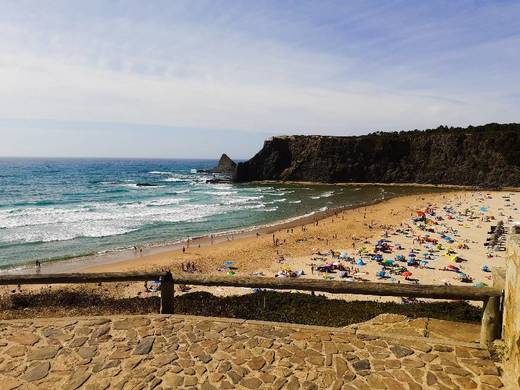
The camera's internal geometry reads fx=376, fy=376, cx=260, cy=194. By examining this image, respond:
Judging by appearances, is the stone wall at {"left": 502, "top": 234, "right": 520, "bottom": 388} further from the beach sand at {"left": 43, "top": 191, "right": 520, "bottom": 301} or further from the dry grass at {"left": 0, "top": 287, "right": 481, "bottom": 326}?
the beach sand at {"left": 43, "top": 191, "right": 520, "bottom": 301}

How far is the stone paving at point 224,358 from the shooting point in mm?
4367

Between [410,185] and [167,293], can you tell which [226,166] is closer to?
[410,185]

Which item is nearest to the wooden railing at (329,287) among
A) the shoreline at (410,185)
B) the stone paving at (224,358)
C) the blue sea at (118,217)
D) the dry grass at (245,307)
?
the stone paving at (224,358)

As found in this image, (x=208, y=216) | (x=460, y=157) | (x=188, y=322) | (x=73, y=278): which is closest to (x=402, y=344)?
(x=188, y=322)

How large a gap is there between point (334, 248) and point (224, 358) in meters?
20.9

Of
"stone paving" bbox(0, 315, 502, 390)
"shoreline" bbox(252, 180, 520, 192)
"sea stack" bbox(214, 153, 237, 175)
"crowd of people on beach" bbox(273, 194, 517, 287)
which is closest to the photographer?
"stone paving" bbox(0, 315, 502, 390)

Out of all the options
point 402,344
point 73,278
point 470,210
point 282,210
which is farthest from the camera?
point 282,210

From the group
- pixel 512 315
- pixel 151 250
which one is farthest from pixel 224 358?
pixel 151 250

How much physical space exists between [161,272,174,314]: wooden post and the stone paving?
17.5 inches

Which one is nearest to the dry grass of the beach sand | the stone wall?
the beach sand

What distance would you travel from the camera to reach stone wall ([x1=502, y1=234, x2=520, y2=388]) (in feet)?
13.4

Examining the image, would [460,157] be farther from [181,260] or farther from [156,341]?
[156,341]

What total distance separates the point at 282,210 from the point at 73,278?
3578 cm

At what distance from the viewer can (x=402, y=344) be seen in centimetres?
514
